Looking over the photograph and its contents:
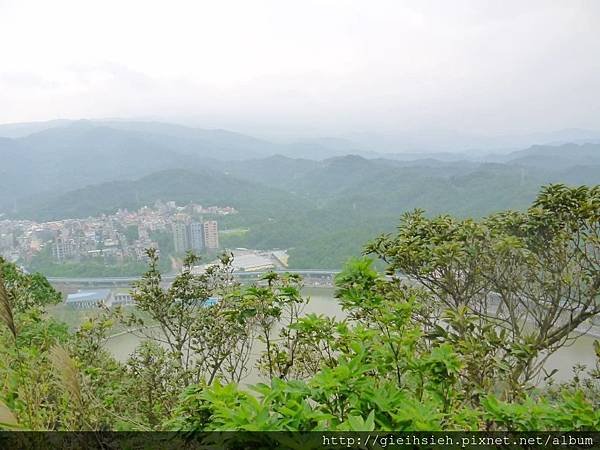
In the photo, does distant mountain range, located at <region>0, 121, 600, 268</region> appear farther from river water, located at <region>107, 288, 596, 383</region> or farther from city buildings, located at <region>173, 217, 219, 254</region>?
city buildings, located at <region>173, 217, 219, 254</region>

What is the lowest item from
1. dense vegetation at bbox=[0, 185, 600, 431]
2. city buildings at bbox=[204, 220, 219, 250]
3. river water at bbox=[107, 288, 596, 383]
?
river water at bbox=[107, 288, 596, 383]

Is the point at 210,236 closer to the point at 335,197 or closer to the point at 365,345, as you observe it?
the point at 365,345

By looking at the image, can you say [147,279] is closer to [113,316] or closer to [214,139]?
[113,316]

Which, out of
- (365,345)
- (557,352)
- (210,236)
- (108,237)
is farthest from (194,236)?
(365,345)

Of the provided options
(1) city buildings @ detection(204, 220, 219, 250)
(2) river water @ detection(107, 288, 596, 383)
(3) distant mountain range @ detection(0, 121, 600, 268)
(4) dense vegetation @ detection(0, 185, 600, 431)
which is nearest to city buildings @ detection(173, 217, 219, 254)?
(1) city buildings @ detection(204, 220, 219, 250)

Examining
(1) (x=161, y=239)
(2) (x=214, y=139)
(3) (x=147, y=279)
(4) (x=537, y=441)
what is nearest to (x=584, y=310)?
(4) (x=537, y=441)

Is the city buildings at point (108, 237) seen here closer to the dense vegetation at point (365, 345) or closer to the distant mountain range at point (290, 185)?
the distant mountain range at point (290, 185)
